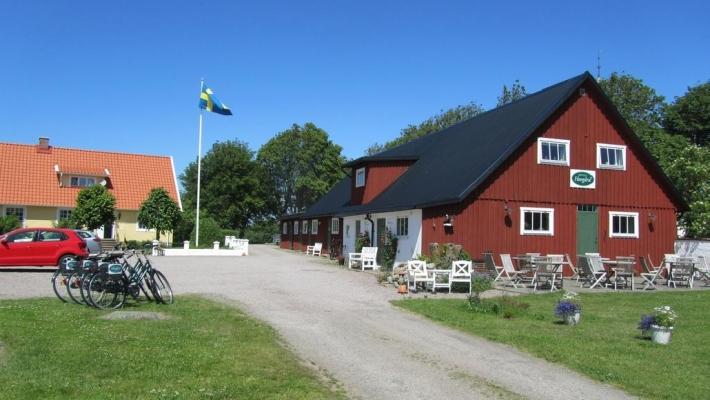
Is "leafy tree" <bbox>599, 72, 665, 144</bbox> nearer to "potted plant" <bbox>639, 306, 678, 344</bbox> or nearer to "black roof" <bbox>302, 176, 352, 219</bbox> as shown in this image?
"black roof" <bbox>302, 176, 352, 219</bbox>

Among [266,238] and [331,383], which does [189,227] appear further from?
[331,383]

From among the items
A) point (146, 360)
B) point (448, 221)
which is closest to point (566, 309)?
point (146, 360)

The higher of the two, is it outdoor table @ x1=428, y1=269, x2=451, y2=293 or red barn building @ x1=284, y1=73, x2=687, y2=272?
red barn building @ x1=284, y1=73, x2=687, y2=272

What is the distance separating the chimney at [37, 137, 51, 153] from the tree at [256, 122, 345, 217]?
3402 centimetres

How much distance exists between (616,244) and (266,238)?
5035 cm

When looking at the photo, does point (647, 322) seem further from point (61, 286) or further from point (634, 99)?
point (634, 99)

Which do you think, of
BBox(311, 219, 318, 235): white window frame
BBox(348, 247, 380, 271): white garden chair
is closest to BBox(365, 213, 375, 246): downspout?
BBox(348, 247, 380, 271): white garden chair

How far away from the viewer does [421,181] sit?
25766mm

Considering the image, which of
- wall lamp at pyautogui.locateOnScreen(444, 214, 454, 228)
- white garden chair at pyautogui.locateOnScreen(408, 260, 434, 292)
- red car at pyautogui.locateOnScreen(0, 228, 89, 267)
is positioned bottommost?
white garden chair at pyautogui.locateOnScreen(408, 260, 434, 292)

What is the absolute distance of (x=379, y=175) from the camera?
29312mm

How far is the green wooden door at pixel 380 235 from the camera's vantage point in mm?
26203

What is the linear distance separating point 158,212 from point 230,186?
34.4 m

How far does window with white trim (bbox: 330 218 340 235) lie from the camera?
34.8 m

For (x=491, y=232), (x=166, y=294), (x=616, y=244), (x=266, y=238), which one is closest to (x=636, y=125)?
(x=616, y=244)
